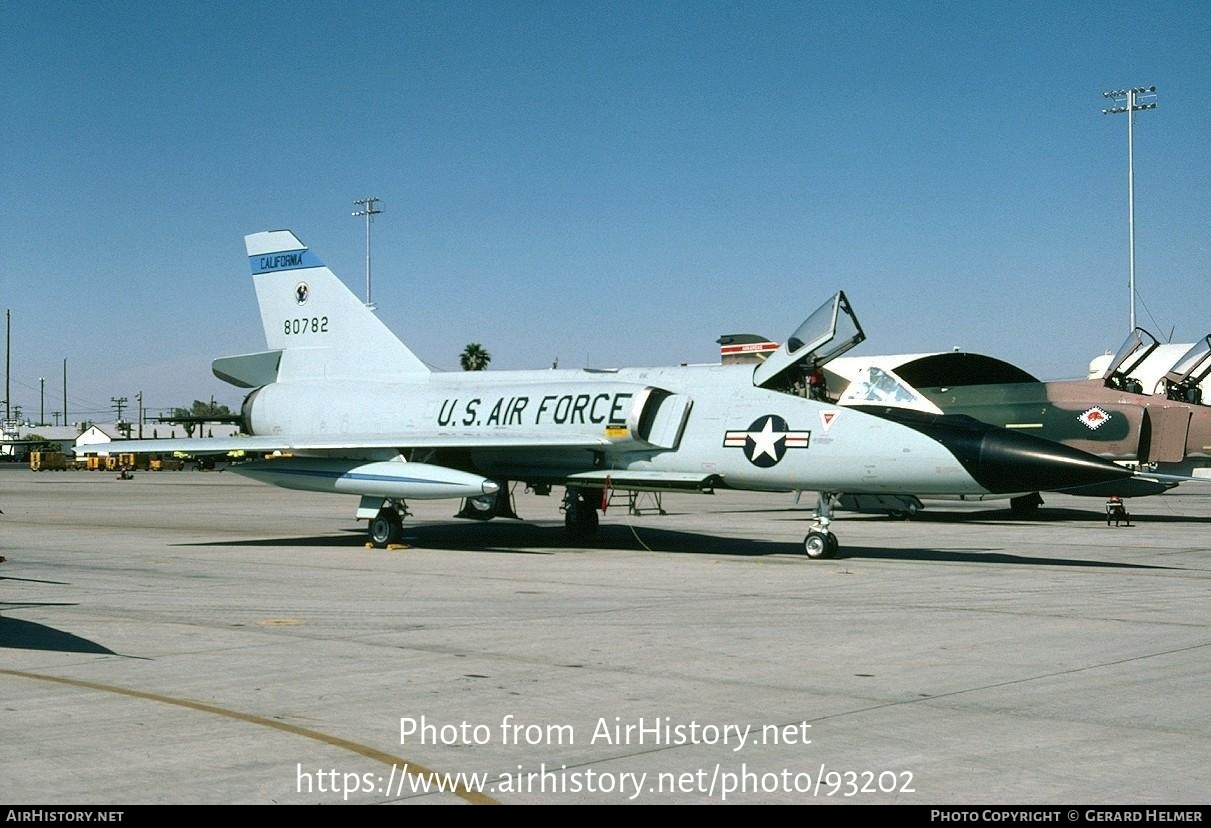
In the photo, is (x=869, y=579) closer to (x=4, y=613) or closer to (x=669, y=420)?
(x=669, y=420)

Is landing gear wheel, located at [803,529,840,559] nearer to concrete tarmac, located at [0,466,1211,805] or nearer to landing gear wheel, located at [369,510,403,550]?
concrete tarmac, located at [0,466,1211,805]

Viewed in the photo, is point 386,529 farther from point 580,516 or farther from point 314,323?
point 314,323

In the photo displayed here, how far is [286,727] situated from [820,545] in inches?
422

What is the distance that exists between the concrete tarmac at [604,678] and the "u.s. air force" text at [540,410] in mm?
2085

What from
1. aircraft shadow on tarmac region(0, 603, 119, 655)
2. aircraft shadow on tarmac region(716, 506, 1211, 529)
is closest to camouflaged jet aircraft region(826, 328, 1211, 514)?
aircraft shadow on tarmac region(716, 506, 1211, 529)

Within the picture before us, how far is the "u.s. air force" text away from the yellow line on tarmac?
10219 mm

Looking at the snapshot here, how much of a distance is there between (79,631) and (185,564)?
6004 mm

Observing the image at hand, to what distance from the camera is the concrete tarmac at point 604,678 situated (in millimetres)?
5453

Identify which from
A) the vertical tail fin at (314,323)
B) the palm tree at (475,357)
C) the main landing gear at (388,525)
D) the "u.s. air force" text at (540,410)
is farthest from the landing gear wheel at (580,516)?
the palm tree at (475,357)

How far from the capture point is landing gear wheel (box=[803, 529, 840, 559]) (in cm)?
1609

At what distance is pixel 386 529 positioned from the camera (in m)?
18.2

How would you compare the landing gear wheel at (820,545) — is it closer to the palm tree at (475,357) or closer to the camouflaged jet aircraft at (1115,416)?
the camouflaged jet aircraft at (1115,416)
